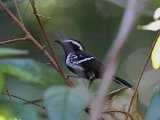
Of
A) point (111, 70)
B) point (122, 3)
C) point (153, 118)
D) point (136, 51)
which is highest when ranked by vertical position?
point (111, 70)

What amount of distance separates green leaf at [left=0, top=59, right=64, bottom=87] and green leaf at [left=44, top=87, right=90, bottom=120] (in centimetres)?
3

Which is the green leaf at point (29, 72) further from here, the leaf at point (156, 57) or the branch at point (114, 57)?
the leaf at point (156, 57)

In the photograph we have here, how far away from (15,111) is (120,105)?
458 millimetres

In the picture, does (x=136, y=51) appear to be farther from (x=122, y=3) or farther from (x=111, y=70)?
(x=111, y=70)

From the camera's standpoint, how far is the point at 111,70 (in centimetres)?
64

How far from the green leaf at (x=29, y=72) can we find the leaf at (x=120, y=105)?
0.32 m

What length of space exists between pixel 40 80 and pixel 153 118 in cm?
25

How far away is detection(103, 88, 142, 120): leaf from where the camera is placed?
125cm

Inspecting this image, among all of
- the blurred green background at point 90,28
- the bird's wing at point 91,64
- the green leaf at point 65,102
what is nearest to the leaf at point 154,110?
the green leaf at point 65,102

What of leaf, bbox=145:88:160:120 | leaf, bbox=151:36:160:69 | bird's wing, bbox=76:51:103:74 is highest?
leaf, bbox=145:88:160:120

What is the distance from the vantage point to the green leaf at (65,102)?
835mm

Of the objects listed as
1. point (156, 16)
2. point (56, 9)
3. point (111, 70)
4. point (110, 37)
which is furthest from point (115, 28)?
point (111, 70)

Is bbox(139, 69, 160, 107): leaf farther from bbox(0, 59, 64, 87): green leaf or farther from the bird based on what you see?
bbox(0, 59, 64, 87): green leaf

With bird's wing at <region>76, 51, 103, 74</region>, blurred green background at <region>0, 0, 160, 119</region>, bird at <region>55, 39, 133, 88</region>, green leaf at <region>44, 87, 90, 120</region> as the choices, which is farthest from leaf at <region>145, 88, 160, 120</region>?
blurred green background at <region>0, 0, 160, 119</region>
